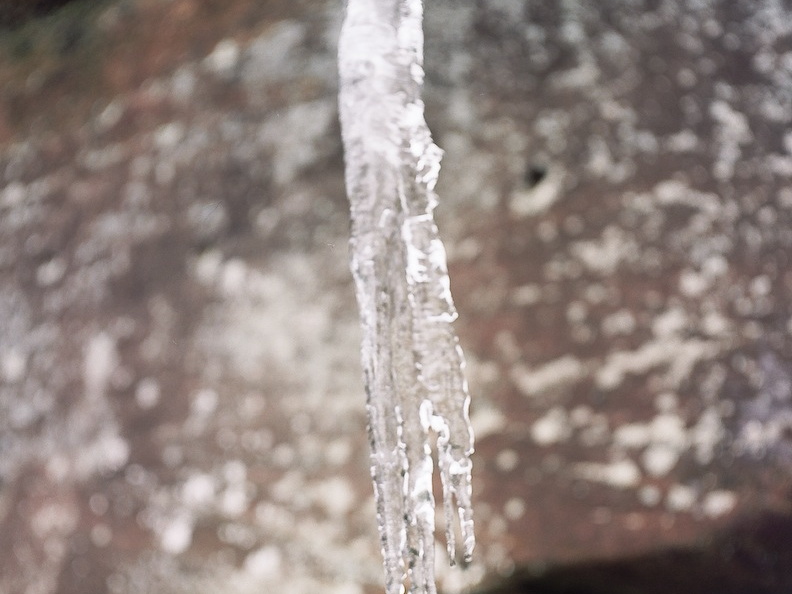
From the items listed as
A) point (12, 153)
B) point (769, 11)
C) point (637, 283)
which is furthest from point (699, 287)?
point (12, 153)

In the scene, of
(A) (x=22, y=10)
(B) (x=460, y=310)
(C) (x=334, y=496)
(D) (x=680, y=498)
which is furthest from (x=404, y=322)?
(A) (x=22, y=10)

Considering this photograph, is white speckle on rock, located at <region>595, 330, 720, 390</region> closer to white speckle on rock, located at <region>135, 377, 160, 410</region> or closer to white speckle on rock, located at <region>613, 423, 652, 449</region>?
white speckle on rock, located at <region>613, 423, 652, 449</region>

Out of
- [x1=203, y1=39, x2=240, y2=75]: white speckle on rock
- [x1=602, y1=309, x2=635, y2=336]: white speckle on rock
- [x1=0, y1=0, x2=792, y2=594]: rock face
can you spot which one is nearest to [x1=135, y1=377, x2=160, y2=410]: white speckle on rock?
[x1=0, y1=0, x2=792, y2=594]: rock face

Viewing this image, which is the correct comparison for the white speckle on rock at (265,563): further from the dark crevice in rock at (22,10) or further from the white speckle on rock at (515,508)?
the dark crevice in rock at (22,10)

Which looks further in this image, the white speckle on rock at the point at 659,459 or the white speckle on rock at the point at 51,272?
the white speckle on rock at the point at 51,272

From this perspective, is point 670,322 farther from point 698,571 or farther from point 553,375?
point 698,571

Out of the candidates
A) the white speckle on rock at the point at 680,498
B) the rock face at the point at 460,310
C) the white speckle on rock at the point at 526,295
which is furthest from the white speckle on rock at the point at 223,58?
the white speckle on rock at the point at 680,498
